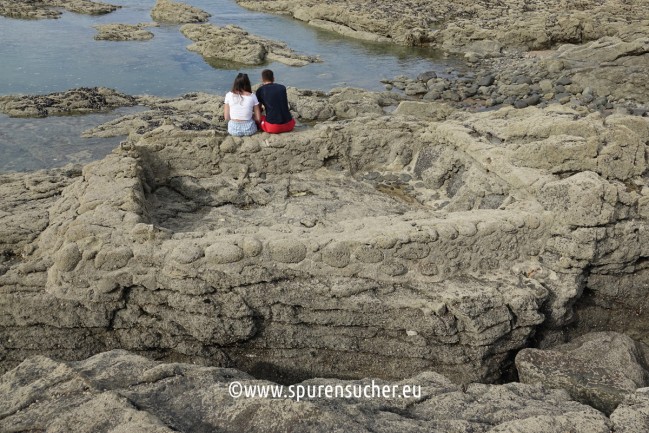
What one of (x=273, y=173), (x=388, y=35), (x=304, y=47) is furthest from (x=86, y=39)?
(x=273, y=173)

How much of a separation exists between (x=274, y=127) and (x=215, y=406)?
462 cm

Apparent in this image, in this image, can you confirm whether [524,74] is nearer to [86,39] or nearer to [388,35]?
[388,35]

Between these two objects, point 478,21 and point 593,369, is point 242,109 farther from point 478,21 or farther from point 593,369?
point 478,21

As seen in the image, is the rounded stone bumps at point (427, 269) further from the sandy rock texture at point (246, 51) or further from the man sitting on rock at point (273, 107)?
the sandy rock texture at point (246, 51)

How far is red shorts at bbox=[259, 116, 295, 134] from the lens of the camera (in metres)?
7.30

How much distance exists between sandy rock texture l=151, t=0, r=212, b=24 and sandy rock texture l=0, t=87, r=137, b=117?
12.5m

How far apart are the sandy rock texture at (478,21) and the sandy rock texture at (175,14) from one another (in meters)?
4.66

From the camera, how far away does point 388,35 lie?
75.0 feet

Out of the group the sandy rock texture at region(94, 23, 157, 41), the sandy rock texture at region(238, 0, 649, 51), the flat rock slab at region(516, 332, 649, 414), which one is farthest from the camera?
the sandy rock texture at region(94, 23, 157, 41)

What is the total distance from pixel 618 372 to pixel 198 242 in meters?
3.41

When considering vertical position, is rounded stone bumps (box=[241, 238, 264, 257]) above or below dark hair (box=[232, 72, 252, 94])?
below

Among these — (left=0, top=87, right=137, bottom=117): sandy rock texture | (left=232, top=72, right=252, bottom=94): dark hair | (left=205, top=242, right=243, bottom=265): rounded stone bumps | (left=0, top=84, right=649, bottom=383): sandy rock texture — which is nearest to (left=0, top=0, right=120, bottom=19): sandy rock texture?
(left=0, top=87, right=137, bottom=117): sandy rock texture

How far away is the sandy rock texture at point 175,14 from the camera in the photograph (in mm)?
25812

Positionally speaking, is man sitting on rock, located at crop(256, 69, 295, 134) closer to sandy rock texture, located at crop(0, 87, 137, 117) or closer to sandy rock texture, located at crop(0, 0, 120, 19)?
sandy rock texture, located at crop(0, 87, 137, 117)
